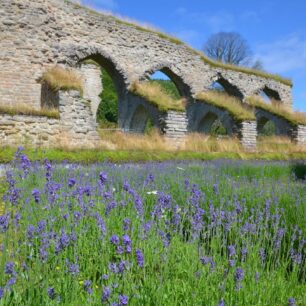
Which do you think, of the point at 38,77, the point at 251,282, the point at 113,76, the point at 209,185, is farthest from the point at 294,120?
the point at 251,282

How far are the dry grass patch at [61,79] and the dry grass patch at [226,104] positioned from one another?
7.22 metres

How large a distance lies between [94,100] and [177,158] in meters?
12.7

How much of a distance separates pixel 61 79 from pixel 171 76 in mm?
7594

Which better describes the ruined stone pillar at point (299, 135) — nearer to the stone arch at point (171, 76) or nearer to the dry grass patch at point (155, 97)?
the stone arch at point (171, 76)

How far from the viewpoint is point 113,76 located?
18172mm

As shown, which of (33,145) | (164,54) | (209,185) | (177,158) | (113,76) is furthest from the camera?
(164,54)

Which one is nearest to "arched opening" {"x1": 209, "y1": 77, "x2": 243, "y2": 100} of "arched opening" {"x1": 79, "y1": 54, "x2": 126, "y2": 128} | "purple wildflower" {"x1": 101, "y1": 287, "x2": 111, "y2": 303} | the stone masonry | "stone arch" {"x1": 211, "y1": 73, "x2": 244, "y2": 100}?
"stone arch" {"x1": 211, "y1": 73, "x2": 244, "y2": 100}

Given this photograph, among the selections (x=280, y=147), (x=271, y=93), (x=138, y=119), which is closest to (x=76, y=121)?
(x=138, y=119)

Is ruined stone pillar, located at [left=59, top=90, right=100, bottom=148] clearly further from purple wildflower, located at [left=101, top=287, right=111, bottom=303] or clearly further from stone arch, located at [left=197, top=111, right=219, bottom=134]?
purple wildflower, located at [left=101, top=287, right=111, bottom=303]

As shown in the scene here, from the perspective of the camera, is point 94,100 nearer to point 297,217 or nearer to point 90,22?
point 90,22

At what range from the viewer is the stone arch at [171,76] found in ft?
62.0

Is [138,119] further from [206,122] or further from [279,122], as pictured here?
[279,122]

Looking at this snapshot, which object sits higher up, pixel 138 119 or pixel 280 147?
pixel 138 119

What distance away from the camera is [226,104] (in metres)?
19.3
